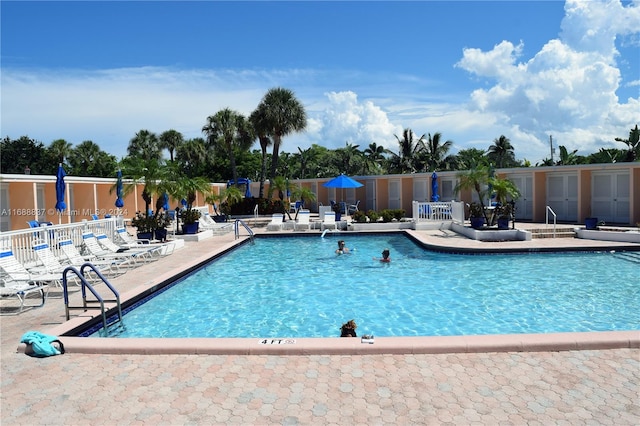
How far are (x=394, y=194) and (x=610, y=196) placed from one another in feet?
36.2

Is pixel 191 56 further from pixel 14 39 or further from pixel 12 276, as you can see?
pixel 12 276

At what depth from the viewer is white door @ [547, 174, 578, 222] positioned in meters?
19.3

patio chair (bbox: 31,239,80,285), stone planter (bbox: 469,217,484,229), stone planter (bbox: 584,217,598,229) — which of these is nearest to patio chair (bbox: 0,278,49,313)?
patio chair (bbox: 31,239,80,285)

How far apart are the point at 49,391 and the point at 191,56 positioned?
44.5 feet

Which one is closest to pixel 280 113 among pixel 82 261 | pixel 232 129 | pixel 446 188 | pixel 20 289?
pixel 232 129

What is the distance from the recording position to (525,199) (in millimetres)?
20844

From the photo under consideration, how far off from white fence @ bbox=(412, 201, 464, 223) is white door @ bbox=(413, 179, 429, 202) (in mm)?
5724

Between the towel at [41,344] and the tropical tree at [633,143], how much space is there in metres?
33.1

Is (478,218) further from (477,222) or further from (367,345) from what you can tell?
(367,345)

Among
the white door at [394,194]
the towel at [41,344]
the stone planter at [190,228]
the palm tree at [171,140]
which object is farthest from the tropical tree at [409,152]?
the towel at [41,344]

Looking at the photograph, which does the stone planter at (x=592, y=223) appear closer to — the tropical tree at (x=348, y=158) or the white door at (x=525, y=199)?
the white door at (x=525, y=199)

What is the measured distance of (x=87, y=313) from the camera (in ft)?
22.1

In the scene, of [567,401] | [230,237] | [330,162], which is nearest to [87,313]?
[567,401]

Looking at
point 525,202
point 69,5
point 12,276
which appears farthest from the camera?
point 525,202
